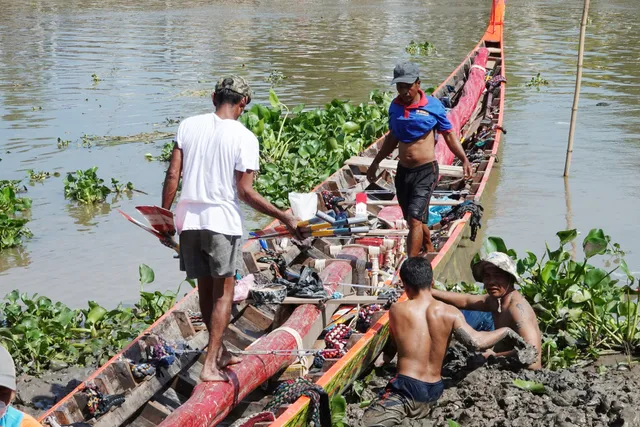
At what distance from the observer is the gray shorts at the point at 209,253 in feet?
15.4

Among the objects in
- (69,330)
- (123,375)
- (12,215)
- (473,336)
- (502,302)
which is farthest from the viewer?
(12,215)

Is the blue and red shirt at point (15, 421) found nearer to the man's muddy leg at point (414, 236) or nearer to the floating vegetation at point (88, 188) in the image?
the man's muddy leg at point (414, 236)

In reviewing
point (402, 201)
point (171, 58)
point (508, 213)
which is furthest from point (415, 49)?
point (402, 201)

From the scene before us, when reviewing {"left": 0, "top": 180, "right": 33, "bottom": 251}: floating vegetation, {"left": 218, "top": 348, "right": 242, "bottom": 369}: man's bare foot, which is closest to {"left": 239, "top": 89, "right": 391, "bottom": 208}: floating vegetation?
{"left": 0, "top": 180, "right": 33, "bottom": 251}: floating vegetation

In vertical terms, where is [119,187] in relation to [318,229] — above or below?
below

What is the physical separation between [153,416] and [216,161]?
1499mm

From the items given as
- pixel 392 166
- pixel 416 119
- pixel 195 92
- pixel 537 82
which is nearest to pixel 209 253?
pixel 416 119

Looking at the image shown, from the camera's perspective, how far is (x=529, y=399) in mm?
5016

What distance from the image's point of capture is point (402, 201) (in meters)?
6.85

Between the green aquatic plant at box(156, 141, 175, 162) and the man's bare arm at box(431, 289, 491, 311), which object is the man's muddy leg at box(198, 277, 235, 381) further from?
the green aquatic plant at box(156, 141, 175, 162)

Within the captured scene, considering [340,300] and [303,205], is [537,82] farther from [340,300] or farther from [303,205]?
[303,205]

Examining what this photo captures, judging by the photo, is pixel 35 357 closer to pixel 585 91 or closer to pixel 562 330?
pixel 562 330

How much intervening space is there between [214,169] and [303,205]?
0.80 metres

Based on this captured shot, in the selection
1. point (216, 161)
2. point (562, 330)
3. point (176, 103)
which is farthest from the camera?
point (176, 103)
